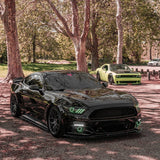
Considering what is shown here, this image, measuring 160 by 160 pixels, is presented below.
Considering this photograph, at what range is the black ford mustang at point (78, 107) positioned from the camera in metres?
5.84

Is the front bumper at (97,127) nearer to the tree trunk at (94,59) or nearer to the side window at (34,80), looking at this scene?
the side window at (34,80)

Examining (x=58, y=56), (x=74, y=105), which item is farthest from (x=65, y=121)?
(x=58, y=56)

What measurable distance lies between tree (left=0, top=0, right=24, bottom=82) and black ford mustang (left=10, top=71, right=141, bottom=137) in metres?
11.5

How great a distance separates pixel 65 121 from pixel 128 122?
4.32ft

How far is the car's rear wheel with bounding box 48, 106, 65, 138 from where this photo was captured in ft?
19.7

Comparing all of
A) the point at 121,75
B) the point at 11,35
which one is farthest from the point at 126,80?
the point at 11,35

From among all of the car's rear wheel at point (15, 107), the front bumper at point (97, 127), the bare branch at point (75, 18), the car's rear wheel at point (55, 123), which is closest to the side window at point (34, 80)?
the car's rear wheel at point (15, 107)

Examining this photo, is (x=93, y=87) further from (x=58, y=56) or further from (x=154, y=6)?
(x=58, y=56)

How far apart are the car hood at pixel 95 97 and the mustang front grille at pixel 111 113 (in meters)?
0.15

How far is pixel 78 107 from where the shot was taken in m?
5.89

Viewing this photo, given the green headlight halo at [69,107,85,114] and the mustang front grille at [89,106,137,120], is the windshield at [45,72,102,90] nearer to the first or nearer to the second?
the green headlight halo at [69,107,85,114]

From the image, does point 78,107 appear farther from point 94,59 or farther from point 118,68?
point 94,59

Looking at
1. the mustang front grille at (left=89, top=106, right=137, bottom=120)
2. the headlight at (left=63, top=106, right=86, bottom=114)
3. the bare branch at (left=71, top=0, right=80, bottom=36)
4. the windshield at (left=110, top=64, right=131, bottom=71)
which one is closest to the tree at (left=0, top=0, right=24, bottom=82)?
the bare branch at (left=71, top=0, right=80, bottom=36)

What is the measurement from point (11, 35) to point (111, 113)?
13797 mm
